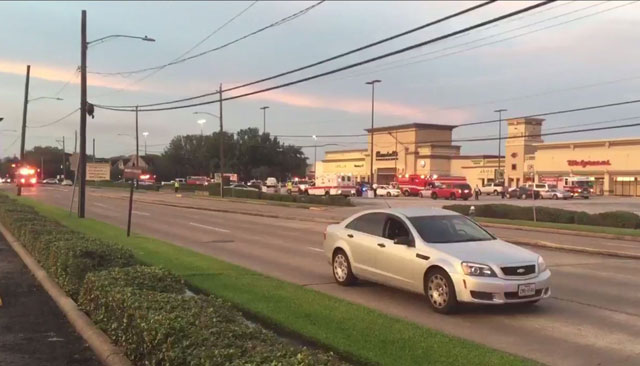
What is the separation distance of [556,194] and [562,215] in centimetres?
3714

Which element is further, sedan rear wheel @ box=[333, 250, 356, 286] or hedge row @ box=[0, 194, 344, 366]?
sedan rear wheel @ box=[333, 250, 356, 286]

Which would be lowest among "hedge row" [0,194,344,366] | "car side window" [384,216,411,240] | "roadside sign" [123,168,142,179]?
"hedge row" [0,194,344,366]

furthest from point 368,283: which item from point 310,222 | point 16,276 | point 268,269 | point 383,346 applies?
point 310,222

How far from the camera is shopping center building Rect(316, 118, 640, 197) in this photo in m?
79.8

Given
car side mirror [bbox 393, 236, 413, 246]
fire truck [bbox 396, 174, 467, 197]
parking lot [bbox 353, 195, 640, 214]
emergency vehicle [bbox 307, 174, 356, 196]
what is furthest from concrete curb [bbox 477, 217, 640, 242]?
fire truck [bbox 396, 174, 467, 197]

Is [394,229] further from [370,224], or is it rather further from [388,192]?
[388,192]

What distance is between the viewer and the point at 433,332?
6.67m

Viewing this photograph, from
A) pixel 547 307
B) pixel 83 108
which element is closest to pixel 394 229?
pixel 547 307

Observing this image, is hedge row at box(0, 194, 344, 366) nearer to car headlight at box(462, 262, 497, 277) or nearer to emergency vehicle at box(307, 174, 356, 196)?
car headlight at box(462, 262, 497, 277)

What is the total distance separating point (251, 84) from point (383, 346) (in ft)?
50.2

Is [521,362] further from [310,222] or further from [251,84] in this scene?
[310,222]

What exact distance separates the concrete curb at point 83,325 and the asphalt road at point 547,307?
3960 millimetres

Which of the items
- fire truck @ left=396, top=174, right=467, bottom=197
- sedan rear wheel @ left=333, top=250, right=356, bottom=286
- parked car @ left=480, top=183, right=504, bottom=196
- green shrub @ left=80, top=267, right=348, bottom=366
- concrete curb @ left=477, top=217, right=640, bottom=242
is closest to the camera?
green shrub @ left=80, top=267, right=348, bottom=366

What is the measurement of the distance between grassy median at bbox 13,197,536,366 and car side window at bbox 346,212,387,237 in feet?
5.71
